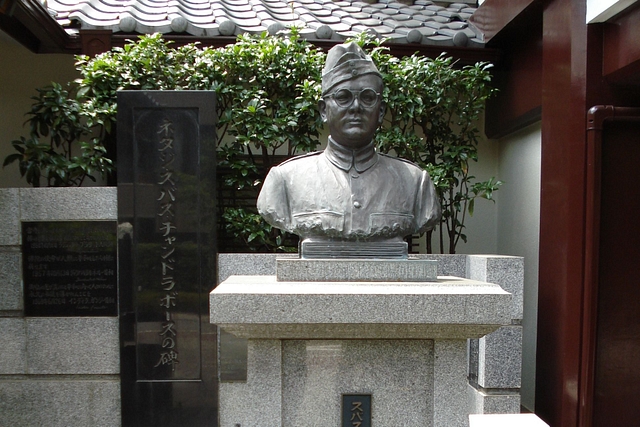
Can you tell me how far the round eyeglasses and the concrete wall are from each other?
252 centimetres

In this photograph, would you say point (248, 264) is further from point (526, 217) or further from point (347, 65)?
point (526, 217)

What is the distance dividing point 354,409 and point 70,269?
3151mm

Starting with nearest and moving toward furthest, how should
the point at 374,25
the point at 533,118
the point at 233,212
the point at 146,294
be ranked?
1. the point at 146,294
2. the point at 233,212
3. the point at 533,118
4. the point at 374,25

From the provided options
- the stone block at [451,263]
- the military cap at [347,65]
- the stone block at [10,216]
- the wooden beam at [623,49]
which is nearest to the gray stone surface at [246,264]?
the stone block at [451,263]

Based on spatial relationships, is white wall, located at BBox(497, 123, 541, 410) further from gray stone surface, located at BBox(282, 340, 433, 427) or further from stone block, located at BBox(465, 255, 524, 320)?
gray stone surface, located at BBox(282, 340, 433, 427)

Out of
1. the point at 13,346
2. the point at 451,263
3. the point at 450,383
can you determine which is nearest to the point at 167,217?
the point at 13,346

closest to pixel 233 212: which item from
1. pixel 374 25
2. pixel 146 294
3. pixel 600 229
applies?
pixel 146 294

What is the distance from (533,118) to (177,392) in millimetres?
4758

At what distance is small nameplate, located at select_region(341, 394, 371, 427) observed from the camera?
10.5ft

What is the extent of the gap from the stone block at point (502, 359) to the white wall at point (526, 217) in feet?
3.98

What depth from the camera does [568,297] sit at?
4.45m

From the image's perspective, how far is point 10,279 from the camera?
4836 mm

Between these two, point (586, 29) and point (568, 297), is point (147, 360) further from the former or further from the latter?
point (586, 29)

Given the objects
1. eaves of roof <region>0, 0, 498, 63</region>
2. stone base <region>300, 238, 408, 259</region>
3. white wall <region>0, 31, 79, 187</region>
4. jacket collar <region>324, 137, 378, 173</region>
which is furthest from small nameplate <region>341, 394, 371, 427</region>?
white wall <region>0, 31, 79, 187</region>
